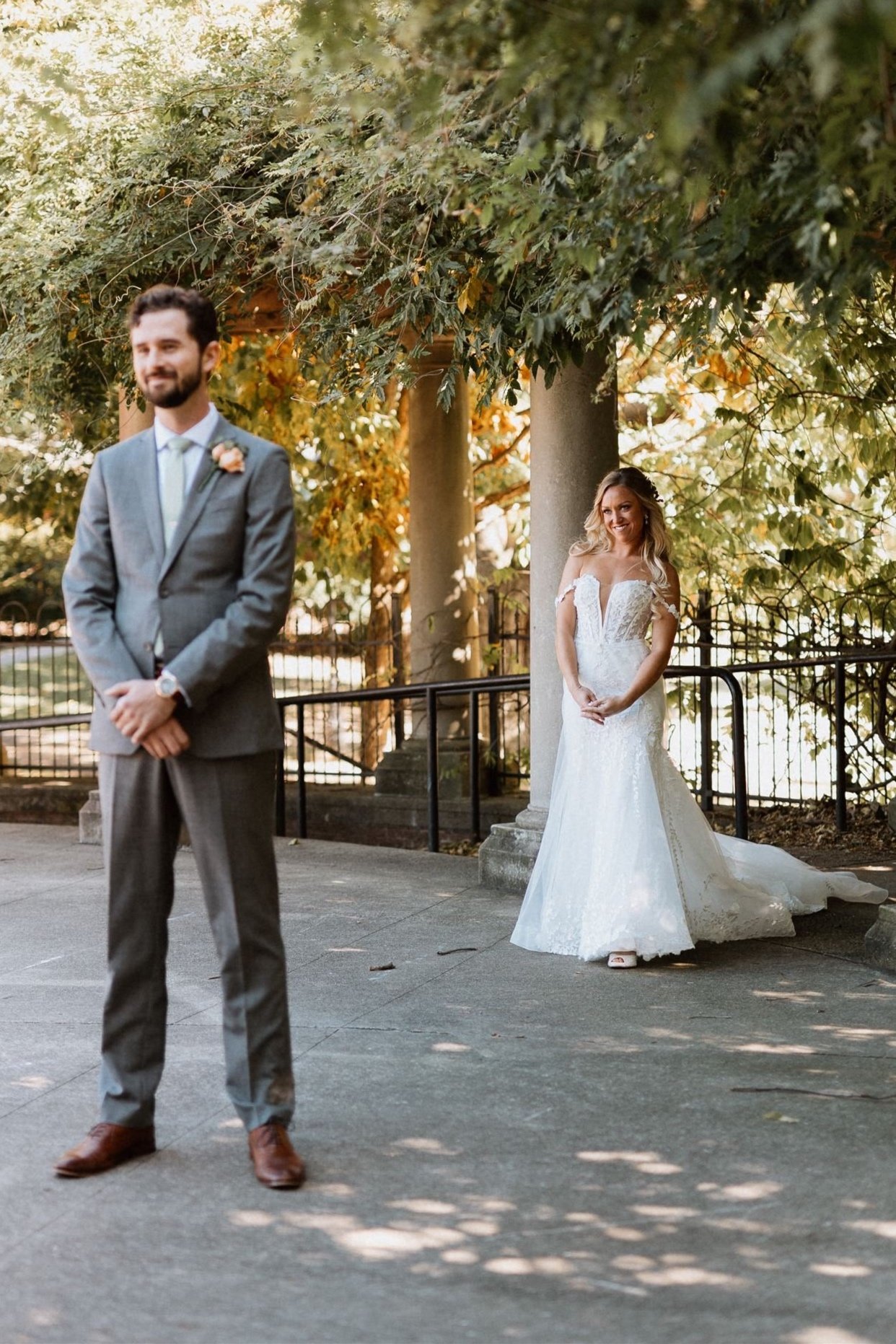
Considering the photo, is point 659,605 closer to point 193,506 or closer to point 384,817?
point 193,506

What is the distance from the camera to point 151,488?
3.91 metres

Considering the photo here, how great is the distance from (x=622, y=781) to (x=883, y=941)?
121 cm

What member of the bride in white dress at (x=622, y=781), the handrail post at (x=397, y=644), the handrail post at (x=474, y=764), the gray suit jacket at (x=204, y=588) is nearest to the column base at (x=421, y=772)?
the handrail post at (x=474, y=764)

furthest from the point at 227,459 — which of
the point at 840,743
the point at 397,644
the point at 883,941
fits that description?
the point at 397,644

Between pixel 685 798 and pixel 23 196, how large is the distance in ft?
14.9

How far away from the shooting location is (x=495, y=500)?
13.8 m

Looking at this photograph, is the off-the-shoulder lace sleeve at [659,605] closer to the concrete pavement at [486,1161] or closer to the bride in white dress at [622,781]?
the bride in white dress at [622,781]

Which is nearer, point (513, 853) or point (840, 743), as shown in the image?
point (513, 853)

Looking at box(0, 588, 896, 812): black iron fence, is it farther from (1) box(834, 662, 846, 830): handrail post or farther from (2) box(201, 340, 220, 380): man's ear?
(2) box(201, 340, 220, 380): man's ear

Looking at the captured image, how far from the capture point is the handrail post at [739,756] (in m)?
7.81

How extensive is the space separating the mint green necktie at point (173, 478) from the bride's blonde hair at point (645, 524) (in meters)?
2.85

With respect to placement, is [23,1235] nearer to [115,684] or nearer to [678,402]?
[115,684]

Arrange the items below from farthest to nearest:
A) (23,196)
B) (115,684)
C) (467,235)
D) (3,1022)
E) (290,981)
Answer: (23,196) < (467,235) < (290,981) < (3,1022) < (115,684)

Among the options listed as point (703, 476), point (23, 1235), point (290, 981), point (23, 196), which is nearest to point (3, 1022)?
point (290, 981)
